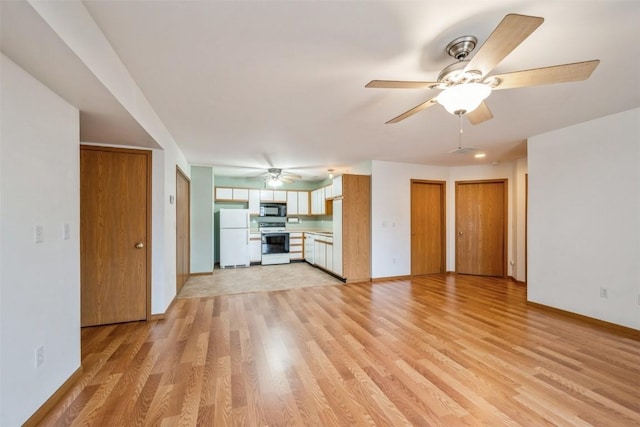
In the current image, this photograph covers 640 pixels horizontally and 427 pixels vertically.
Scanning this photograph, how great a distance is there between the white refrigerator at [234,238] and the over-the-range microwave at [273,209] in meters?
0.67

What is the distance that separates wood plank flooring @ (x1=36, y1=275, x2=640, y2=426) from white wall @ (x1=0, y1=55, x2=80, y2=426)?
0.33m

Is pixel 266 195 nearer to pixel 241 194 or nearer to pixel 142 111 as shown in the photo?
pixel 241 194

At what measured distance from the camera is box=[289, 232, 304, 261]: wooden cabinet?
22.7 ft

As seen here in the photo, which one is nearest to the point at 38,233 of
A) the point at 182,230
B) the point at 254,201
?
the point at 182,230

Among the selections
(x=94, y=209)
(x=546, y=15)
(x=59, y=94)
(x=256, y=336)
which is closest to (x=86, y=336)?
(x=94, y=209)

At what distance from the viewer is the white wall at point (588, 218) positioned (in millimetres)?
2709

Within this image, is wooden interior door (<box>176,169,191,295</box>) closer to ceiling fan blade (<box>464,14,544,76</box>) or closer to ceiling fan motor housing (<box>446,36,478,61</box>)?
ceiling fan motor housing (<box>446,36,478,61</box>)

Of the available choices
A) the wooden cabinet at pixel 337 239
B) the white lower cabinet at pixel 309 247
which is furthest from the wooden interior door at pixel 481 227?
the white lower cabinet at pixel 309 247

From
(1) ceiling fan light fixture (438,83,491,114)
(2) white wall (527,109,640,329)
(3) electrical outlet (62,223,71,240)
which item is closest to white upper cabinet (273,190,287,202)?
(3) electrical outlet (62,223,71,240)

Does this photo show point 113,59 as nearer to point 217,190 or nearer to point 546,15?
point 546,15

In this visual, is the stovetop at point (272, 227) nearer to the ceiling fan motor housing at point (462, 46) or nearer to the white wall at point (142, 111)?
the white wall at point (142, 111)

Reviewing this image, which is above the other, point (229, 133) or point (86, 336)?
point (229, 133)

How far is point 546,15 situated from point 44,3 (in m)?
2.46

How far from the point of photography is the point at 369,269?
496 centimetres
